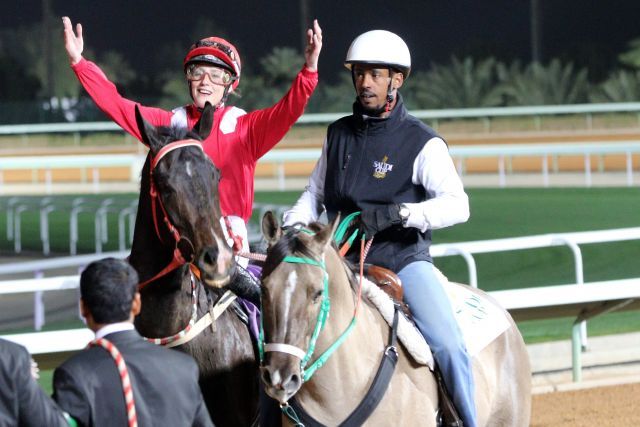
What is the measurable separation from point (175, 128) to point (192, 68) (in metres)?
0.74

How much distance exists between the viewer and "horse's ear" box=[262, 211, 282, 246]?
4.17 m

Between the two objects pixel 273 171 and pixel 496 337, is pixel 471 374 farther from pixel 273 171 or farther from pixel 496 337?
pixel 273 171

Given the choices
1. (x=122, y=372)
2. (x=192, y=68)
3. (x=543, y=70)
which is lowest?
(x=122, y=372)

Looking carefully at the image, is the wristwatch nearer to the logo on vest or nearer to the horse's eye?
the logo on vest

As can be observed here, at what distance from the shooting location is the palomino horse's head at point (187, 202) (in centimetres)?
423

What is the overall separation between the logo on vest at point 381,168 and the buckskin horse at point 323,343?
553 millimetres

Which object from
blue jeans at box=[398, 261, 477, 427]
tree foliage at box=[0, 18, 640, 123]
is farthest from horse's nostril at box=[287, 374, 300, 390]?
tree foliage at box=[0, 18, 640, 123]

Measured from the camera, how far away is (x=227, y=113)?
5.25 metres

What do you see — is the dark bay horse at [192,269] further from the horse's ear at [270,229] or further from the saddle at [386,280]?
the saddle at [386,280]

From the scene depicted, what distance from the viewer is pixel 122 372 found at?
321 cm

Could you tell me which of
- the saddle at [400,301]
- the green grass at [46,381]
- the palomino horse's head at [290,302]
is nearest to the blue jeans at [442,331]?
the saddle at [400,301]

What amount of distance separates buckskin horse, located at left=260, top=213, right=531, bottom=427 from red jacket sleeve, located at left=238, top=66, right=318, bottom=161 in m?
0.97

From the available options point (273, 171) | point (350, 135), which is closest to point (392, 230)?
point (350, 135)

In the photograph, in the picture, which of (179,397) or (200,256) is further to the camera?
(200,256)
